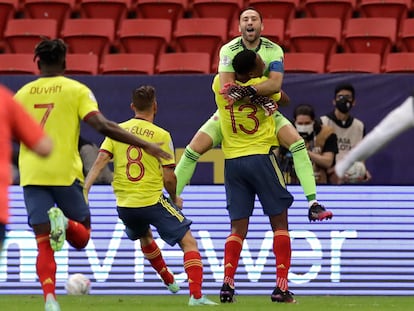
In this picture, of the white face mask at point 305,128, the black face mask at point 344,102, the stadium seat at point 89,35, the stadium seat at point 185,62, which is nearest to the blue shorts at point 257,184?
the white face mask at point 305,128

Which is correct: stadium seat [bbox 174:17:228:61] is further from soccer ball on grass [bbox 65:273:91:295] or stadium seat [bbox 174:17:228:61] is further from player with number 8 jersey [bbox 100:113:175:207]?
player with number 8 jersey [bbox 100:113:175:207]

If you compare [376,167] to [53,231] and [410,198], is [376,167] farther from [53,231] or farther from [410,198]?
[53,231]

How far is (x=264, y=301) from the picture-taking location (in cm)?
1170

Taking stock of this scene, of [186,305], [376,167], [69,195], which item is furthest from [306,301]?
[376,167]

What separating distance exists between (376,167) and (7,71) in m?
4.88

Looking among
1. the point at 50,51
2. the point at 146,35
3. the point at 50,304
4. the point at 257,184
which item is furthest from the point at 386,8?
the point at 50,304

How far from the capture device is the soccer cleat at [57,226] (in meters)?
9.25

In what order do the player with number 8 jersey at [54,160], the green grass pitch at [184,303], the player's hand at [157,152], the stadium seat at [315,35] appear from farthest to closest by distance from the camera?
the stadium seat at [315,35] → the green grass pitch at [184,303] → the player with number 8 jersey at [54,160] → the player's hand at [157,152]

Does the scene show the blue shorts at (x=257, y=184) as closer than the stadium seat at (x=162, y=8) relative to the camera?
Yes

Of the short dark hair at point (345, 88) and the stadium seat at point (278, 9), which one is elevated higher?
the stadium seat at point (278, 9)

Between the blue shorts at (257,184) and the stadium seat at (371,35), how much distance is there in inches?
249

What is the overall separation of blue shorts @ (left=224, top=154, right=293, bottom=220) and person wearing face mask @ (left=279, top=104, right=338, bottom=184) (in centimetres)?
312

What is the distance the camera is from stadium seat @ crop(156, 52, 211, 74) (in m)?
16.9

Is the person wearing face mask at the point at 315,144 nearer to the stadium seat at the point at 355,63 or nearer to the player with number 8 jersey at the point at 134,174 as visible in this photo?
the stadium seat at the point at 355,63
